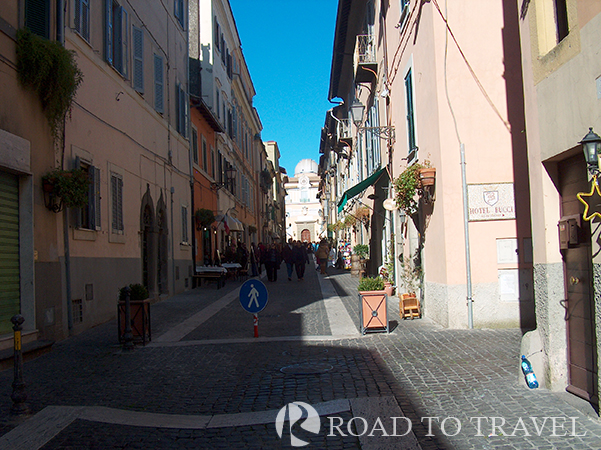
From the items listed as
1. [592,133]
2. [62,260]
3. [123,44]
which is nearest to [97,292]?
[62,260]

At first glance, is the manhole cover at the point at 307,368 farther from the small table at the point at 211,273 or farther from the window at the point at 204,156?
the window at the point at 204,156

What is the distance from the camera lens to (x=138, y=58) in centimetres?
1498

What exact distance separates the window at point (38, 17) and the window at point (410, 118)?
23.8 feet

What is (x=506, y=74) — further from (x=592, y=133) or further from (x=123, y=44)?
(x=123, y=44)

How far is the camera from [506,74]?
10086mm

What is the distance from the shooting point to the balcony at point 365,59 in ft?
58.9

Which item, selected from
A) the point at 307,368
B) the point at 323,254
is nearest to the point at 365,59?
the point at 323,254

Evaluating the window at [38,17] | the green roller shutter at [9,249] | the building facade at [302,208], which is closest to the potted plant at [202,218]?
the window at [38,17]

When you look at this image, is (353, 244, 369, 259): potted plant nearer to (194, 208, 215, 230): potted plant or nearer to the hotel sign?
(194, 208, 215, 230): potted plant

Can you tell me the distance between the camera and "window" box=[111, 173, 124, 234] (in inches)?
510

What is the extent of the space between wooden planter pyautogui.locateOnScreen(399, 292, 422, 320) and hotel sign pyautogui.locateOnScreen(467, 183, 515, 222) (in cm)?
242

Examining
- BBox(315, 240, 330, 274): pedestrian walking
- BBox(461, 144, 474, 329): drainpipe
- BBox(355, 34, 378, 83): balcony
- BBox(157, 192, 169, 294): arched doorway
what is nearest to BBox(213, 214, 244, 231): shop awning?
BBox(315, 240, 330, 274): pedestrian walking

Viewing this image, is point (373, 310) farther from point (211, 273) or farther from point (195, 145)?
point (195, 145)

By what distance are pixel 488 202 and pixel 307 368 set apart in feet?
15.2
